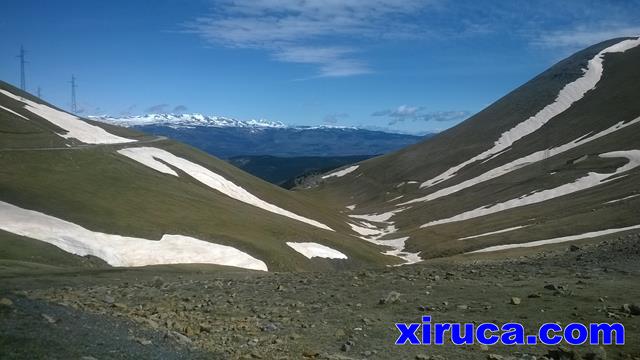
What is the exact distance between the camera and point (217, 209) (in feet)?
228

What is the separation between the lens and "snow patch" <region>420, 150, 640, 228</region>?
96875 mm

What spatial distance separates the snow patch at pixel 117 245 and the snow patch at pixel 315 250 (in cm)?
987

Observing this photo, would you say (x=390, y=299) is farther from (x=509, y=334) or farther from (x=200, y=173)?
(x=200, y=173)

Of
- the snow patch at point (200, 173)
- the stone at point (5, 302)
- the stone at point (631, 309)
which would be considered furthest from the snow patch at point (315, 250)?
the stone at point (5, 302)

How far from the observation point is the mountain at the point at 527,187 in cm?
6950

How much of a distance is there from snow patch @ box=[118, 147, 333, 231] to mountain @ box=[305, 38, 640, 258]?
71.9 ft

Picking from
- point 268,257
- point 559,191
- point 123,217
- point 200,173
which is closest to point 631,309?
point 268,257

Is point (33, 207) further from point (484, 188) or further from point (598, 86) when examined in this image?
point (598, 86)

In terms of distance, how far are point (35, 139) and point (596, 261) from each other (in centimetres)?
8315

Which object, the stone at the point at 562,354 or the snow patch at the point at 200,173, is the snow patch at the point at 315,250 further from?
the stone at the point at 562,354

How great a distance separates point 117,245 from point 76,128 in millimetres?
70440

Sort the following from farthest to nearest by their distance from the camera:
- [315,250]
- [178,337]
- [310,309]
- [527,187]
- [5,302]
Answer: [527,187], [315,250], [310,309], [5,302], [178,337]

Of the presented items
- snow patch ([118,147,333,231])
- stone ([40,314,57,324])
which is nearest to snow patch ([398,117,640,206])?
snow patch ([118,147,333,231])

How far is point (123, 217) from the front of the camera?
5491 cm
